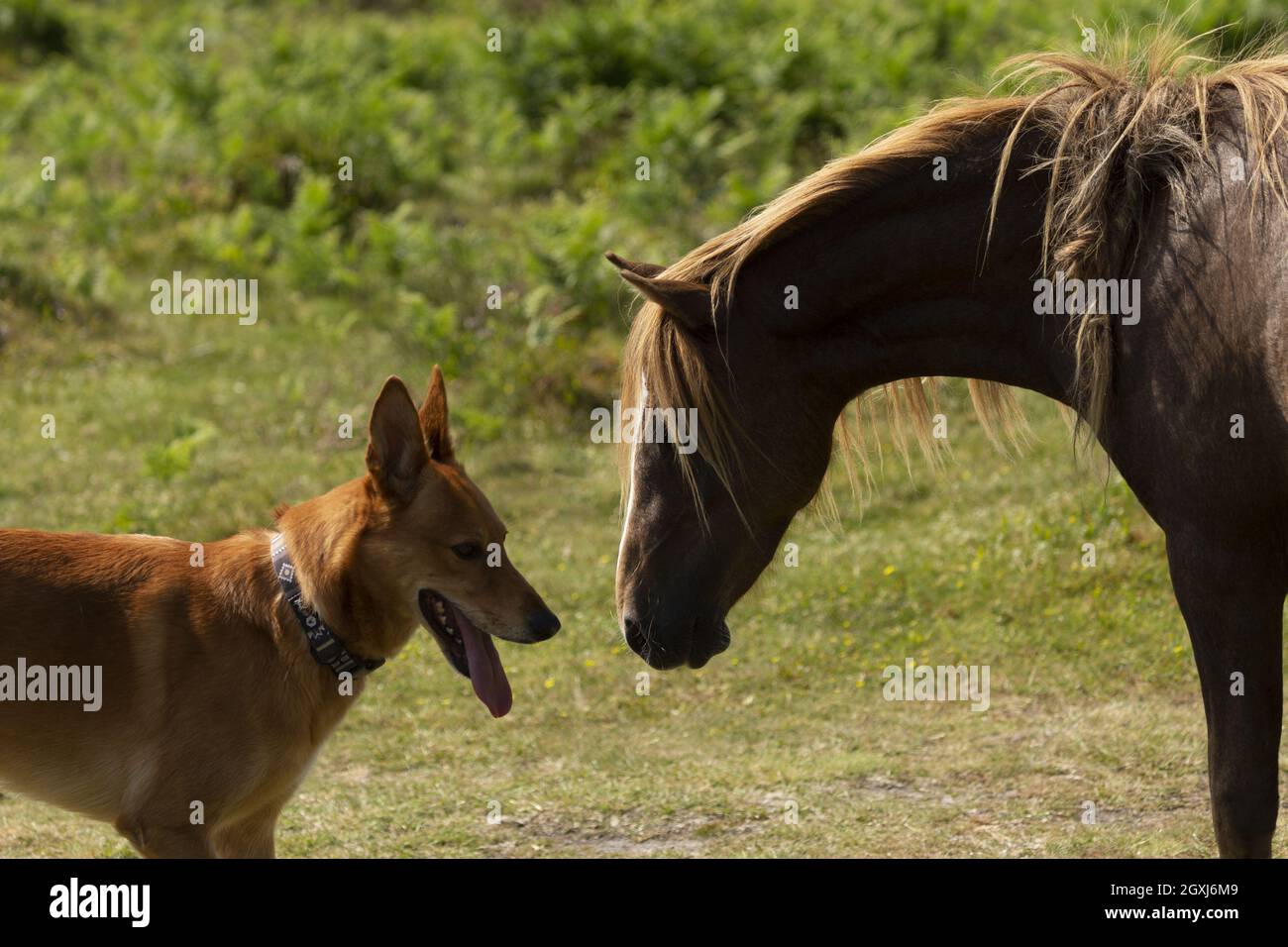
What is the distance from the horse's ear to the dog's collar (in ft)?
5.04

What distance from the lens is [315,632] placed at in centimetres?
490

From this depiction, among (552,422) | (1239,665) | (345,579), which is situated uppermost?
(552,422)

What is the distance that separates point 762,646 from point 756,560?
3.66 metres

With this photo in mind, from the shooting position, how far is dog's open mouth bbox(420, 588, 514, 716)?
515 centimetres

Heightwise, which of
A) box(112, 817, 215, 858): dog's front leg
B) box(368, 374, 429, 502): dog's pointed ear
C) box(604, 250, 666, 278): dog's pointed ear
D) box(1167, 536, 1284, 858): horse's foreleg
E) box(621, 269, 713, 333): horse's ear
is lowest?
box(112, 817, 215, 858): dog's front leg

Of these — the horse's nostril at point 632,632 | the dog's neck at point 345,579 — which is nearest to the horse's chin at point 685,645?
the horse's nostril at point 632,632

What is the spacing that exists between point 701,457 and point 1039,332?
108cm

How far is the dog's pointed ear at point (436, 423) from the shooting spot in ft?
16.9


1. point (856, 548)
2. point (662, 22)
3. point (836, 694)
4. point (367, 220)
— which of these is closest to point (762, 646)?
point (836, 694)

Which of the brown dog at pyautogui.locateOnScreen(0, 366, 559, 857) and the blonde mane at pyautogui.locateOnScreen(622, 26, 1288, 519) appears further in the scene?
the brown dog at pyautogui.locateOnScreen(0, 366, 559, 857)

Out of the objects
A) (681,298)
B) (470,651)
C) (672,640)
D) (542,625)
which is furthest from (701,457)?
(470,651)

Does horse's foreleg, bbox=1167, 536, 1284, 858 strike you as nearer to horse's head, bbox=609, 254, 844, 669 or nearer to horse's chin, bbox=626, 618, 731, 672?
horse's head, bbox=609, 254, 844, 669

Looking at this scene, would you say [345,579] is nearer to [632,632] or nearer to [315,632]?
[315,632]

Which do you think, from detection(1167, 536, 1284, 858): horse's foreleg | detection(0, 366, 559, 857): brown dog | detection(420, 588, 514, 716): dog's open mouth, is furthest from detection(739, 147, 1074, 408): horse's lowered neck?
detection(420, 588, 514, 716): dog's open mouth
